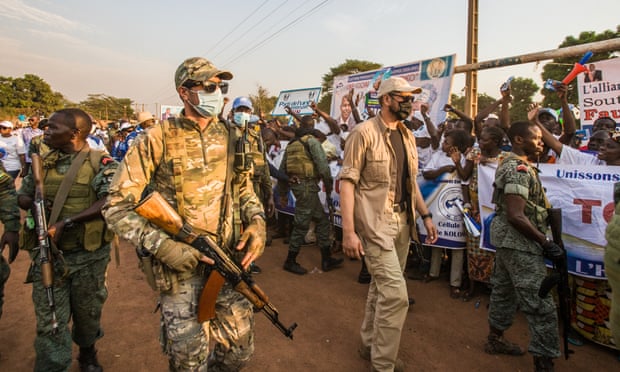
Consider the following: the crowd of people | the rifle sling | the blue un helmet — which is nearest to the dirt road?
the crowd of people

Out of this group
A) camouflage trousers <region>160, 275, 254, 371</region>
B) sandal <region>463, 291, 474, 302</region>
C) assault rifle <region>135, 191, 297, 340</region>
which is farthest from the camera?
sandal <region>463, 291, 474, 302</region>

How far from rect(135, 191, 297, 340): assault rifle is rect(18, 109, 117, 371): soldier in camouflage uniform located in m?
1.01

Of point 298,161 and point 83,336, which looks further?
point 298,161

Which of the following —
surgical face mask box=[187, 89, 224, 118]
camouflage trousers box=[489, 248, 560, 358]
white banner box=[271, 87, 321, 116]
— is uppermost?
white banner box=[271, 87, 321, 116]

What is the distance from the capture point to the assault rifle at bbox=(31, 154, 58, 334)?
2.47m

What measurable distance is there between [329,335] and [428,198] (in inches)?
90.4

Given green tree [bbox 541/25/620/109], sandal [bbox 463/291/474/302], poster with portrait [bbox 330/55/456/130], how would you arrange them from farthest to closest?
green tree [bbox 541/25/620/109] < poster with portrait [bbox 330/55/456/130] < sandal [bbox 463/291/474/302]

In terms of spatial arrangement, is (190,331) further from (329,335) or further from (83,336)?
(329,335)

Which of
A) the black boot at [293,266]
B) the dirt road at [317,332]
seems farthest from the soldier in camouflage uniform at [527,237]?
the black boot at [293,266]

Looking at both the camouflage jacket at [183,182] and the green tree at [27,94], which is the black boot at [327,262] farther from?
the green tree at [27,94]

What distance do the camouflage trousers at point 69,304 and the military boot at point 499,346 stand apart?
3.28 meters

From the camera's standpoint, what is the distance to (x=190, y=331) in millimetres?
2090

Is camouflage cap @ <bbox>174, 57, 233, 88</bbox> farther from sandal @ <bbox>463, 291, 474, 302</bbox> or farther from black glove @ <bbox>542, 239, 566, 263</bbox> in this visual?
sandal @ <bbox>463, 291, 474, 302</bbox>

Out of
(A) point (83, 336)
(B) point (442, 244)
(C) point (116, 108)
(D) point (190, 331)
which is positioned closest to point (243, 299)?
(D) point (190, 331)
